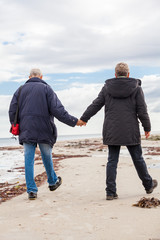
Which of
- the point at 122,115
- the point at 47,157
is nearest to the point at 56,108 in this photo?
the point at 47,157

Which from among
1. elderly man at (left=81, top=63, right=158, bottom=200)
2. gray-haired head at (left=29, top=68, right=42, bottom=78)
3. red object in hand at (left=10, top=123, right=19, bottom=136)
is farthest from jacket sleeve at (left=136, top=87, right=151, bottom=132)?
red object in hand at (left=10, top=123, right=19, bottom=136)

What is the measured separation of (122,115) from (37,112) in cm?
151

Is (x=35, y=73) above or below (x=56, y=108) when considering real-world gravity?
above

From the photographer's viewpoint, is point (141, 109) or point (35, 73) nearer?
point (141, 109)

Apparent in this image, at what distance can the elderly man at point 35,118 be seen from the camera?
18.3 ft

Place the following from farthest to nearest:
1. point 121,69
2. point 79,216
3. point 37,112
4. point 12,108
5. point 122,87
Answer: point 12,108
point 37,112
point 121,69
point 122,87
point 79,216

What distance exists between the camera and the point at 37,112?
5.59 m

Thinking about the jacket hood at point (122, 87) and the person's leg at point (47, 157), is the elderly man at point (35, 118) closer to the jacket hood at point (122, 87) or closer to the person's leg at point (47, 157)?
the person's leg at point (47, 157)

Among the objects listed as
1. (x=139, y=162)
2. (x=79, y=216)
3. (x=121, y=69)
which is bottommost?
(x=79, y=216)

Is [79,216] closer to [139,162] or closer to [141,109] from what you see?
[139,162]

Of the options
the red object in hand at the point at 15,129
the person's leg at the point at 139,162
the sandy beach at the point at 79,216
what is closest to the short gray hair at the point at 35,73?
the red object in hand at the point at 15,129

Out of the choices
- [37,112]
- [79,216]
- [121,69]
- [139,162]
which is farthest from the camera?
[37,112]

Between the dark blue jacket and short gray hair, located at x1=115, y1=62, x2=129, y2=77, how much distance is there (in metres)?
1.18

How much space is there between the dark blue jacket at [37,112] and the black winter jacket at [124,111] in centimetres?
90
